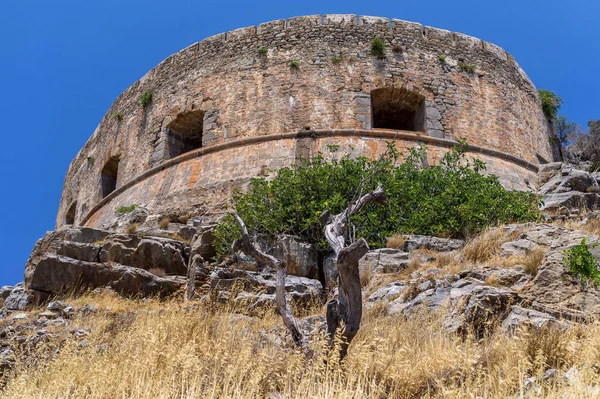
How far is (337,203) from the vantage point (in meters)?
8.00

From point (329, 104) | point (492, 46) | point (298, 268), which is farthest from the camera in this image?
point (492, 46)

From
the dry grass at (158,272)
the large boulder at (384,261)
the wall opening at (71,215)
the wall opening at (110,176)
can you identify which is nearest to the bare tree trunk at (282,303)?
the large boulder at (384,261)

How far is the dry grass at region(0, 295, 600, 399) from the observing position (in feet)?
11.0

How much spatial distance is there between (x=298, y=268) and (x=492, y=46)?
25.5ft

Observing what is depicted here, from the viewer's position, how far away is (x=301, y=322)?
5574mm

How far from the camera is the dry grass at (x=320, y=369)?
11.0ft

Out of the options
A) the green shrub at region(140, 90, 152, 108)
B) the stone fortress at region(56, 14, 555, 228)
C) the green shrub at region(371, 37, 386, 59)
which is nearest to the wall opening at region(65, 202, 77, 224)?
the stone fortress at region(56, 14, 555, 228)

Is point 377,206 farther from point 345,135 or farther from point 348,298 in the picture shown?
point 348,298

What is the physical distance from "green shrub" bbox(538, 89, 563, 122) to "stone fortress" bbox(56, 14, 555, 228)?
Answer: 0.69m

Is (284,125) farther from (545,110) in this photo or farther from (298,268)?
(545,110)

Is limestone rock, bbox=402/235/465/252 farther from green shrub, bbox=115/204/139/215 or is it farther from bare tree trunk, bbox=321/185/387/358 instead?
green shrub, bbox=115/204/139/215

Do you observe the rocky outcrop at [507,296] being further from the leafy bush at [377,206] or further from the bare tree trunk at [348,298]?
the leafy bush at [377,206]

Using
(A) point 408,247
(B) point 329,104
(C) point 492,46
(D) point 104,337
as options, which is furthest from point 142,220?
(C) point 492,46

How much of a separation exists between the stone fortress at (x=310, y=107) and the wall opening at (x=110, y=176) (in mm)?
602
